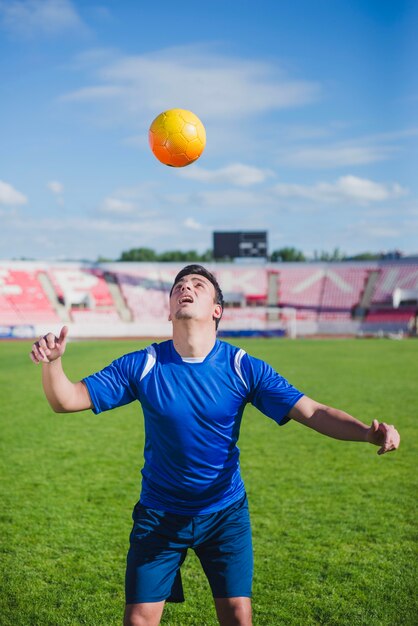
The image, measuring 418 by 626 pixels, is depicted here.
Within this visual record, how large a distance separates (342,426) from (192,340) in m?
0.96

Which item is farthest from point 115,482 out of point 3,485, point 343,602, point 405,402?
point 405,402

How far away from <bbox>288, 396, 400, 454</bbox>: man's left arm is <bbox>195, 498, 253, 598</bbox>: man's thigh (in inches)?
26.9

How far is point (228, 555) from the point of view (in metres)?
3.42

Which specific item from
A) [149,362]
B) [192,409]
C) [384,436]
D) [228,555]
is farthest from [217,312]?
[228,555]

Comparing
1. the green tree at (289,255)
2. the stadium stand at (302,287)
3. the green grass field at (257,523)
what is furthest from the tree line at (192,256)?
the green grass field at (257,523)

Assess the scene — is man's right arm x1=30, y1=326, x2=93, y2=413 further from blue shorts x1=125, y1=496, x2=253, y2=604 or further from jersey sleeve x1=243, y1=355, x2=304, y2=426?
jersey sleeve x1=243, y1=355, x2=304, y2=426

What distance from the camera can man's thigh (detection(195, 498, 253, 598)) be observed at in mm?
3369

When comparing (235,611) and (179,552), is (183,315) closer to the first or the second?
(179,552)

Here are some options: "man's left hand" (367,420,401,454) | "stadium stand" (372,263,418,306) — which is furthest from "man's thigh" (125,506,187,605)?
"stadium stand" (372,263,418,306)

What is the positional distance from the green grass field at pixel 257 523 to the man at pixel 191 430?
1.48 meters

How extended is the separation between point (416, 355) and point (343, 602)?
2474 cm

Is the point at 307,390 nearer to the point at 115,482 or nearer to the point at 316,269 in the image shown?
the point at 115,482

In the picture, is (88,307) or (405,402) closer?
(405,402)

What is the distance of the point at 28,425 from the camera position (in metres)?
12.4
